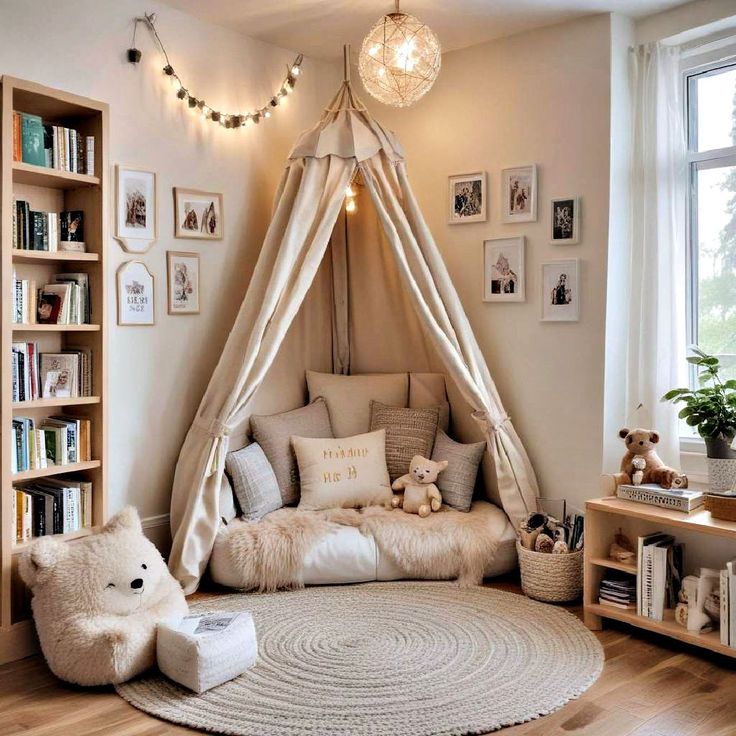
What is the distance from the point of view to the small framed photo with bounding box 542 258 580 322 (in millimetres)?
3574

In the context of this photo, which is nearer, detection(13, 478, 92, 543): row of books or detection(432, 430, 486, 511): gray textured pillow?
detection(13, 478, 92, 543): row of books

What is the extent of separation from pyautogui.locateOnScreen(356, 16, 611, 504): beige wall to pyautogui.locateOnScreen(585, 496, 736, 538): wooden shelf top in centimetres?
49

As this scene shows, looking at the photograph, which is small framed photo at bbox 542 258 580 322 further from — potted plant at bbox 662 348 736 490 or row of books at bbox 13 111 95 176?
row of books at bbox 13 111 95 176

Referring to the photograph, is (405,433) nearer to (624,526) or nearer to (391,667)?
(624,526)

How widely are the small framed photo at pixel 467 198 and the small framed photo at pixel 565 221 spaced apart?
39 cm

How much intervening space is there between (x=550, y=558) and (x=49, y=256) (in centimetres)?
232

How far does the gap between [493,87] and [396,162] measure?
2.04 ft

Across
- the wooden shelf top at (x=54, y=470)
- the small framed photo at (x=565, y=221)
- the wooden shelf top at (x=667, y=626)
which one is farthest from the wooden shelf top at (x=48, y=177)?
the wooden shelf top at (x=667, y=626)

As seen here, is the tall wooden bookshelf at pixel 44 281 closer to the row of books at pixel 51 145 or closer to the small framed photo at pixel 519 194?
the row of books at pixel 51 145

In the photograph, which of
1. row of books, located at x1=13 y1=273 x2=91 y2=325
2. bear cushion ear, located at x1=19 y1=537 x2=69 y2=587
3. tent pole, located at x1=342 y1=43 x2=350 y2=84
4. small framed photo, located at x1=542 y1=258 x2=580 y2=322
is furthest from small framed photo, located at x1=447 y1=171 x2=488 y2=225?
bear cushion ear, located at x1=19 y1=537 x2=69 y2=587

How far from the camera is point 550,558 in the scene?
326cm

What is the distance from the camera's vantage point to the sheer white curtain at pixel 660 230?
11.3ft

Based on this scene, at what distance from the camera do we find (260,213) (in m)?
4.01

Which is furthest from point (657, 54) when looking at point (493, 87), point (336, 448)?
point (336, 448)
